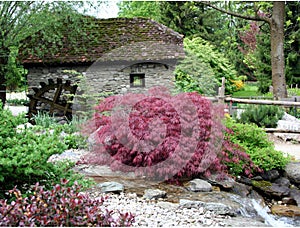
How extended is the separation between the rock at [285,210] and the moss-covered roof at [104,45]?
772 cm

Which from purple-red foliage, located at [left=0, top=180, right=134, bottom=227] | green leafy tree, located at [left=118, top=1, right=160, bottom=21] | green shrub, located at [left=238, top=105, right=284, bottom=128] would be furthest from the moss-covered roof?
green leafy tree, located at [left=118, top=1, right=160, bottom=21]

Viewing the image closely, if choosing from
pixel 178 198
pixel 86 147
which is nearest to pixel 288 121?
pixel 86 147

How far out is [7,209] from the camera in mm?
2955

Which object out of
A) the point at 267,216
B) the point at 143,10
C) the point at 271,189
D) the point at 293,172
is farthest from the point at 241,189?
the point at 143,10

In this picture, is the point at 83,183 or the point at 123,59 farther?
the point at 123,59

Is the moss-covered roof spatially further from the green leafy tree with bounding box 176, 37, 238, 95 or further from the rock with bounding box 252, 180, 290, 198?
the rock with bounding box 252, 180, 290, 198

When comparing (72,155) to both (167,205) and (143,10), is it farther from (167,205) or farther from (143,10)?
(143,10)

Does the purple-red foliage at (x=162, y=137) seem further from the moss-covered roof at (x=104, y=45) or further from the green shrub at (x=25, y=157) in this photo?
the moss-covered roof at (x=104, y=45)

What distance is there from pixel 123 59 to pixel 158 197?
843 centimetres

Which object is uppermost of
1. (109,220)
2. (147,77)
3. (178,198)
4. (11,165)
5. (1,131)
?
(147,77)

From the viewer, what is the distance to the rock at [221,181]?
5.90 metres

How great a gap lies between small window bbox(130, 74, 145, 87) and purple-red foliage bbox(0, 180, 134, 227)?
1032 cm

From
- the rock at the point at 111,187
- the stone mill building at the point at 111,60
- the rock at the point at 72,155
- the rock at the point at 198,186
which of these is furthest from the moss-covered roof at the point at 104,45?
the rock at the point at 111,187

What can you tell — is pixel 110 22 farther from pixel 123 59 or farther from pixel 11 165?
pixel 11 165
